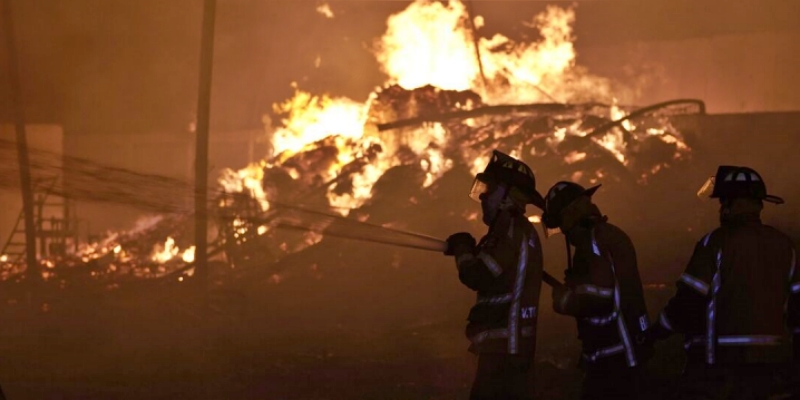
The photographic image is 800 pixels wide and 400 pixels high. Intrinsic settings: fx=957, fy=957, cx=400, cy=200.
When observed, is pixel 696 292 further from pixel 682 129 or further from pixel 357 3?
pixel 357 3

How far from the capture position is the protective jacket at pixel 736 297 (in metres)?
4.93

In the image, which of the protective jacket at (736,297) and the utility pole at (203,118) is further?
the utility pole at (203,118)

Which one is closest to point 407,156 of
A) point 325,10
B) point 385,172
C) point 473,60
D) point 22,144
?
point 385,172

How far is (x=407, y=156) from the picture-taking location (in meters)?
13.6

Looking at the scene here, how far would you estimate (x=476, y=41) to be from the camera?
14883 mm

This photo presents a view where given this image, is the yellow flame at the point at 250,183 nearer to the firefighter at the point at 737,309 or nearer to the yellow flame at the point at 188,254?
the yellow flame at the point at 188,254

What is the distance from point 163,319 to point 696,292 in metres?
7.97

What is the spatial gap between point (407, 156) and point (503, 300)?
854 cm

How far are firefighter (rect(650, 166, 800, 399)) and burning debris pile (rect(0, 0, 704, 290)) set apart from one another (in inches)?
287

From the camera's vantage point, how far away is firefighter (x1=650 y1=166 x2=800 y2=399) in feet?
16.1

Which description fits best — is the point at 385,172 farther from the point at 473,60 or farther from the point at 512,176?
the point at 512,176

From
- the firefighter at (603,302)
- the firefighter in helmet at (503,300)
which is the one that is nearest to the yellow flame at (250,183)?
the firefighter in helmet at (503,300)

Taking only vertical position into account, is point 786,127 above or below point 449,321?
above

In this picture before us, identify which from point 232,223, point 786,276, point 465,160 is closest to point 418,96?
point 465,160
